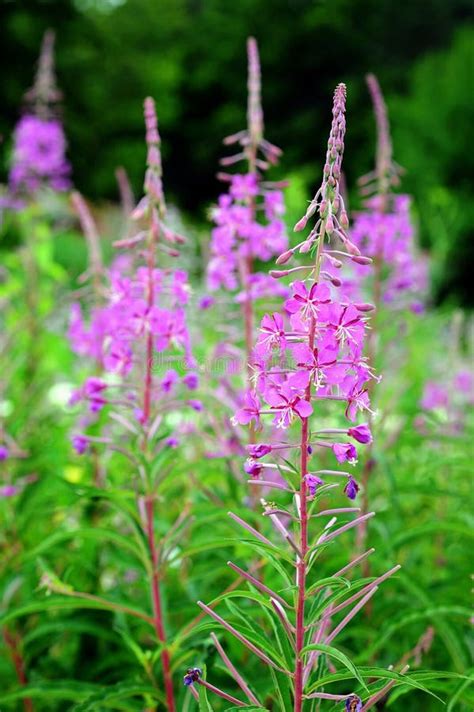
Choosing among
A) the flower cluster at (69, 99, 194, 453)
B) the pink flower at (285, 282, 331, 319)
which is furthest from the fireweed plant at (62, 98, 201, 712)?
the pink flower at (285, 282, 331, 319)

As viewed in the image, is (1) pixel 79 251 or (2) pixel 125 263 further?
(1) pixel 79 251

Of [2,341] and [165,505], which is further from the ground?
[2,341]

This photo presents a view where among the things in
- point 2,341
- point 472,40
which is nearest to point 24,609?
point 2,341

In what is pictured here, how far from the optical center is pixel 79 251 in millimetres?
16969

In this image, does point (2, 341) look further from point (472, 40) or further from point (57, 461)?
point (472, 40)

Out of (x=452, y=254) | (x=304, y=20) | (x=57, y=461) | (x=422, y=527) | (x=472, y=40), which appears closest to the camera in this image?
(x=422, y=527)

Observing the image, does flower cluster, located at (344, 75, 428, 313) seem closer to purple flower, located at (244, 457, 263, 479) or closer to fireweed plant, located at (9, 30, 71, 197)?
purple flower, located at (244, 457, 263, 479)

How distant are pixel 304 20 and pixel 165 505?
88.0 feet


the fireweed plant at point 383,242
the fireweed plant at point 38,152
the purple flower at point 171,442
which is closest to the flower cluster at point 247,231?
the fireweed plant at point 383,242

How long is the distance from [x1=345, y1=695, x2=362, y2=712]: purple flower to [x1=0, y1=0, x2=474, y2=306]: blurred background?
61.3 ft

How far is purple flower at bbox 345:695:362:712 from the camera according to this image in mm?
1531

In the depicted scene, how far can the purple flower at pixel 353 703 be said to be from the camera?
5.02 ft

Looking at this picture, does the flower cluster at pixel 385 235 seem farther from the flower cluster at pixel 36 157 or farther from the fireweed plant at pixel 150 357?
the flower cluster at pixel 36 157

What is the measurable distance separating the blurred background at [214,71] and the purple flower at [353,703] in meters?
18.7
